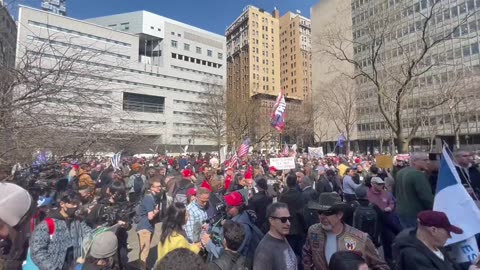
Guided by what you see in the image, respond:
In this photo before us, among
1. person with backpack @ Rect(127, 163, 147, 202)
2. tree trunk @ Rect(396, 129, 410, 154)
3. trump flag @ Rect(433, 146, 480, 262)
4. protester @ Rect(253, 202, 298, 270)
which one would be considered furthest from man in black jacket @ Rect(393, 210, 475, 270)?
tree trunk @ Rect(396, 129, 410, 154)

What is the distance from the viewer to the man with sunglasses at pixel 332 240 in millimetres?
2805

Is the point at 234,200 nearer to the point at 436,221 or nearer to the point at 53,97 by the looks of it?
the point at 436,221

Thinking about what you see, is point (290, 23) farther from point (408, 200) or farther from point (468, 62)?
point (408, 200)

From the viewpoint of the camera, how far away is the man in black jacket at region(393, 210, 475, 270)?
2439mm

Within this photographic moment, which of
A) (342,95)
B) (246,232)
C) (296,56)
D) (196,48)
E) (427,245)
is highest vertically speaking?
(296,56)

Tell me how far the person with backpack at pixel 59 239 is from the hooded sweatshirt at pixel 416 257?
11.8 feet

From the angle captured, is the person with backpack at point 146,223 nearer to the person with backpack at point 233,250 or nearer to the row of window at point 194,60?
the person with backpack at point 233,250

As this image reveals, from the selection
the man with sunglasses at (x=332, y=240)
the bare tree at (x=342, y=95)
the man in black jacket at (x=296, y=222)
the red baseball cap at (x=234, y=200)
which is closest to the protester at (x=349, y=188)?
the man in black jacket at (x=296, y=222)

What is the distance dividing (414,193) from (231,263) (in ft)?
10.6

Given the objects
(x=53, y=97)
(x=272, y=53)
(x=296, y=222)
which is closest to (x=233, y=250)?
(x=296, y=222)

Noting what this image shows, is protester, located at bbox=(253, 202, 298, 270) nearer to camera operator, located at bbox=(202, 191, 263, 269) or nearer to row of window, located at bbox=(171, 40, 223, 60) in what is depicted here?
camera operator, located at bbox=(202, 191, 263, 269)

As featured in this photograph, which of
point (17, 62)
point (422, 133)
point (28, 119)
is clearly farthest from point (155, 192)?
point (422, 133)

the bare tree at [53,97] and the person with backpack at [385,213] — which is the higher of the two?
the bare tree at [53,97]

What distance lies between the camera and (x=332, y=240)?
117 inches
